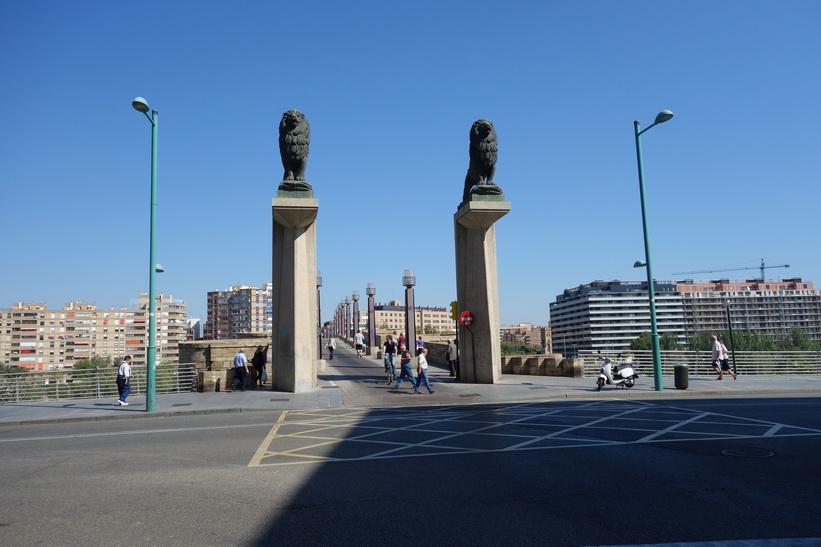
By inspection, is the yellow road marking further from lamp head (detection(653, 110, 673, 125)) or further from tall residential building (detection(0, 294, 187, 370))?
tall residential building (detection(0, 294, 187, 370))

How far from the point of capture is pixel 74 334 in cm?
15662

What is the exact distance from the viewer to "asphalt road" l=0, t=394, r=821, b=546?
4.93 meters

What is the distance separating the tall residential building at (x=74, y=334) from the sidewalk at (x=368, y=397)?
133 m

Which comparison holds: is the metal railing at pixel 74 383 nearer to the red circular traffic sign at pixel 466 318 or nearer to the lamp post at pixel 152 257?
the lamp post at pixel 152 257

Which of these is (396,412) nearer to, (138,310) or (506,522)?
(506,522)

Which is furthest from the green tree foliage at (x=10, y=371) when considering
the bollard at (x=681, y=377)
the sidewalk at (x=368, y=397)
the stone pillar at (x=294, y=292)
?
the bollard at (x=681, y=377)

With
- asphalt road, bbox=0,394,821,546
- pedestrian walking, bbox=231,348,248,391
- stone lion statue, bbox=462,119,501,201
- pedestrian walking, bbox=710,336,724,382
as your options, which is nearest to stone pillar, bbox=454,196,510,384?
stone lion statue, bbox=462,119,501,201

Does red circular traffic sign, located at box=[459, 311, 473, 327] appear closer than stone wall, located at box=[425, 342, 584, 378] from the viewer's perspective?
Yes

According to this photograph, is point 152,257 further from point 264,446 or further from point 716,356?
point 716,356

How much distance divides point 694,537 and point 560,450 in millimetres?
3822

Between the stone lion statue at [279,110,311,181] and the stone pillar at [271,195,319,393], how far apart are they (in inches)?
40.9

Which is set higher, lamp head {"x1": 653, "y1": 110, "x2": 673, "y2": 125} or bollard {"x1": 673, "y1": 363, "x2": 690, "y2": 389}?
lamp head {"x1": 653, "y1": 110, "x2": 673, "y2": 125}

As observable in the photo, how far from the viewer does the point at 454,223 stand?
2206 centimetres

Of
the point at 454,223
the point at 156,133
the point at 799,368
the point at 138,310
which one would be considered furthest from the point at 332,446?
the point at 138,310
